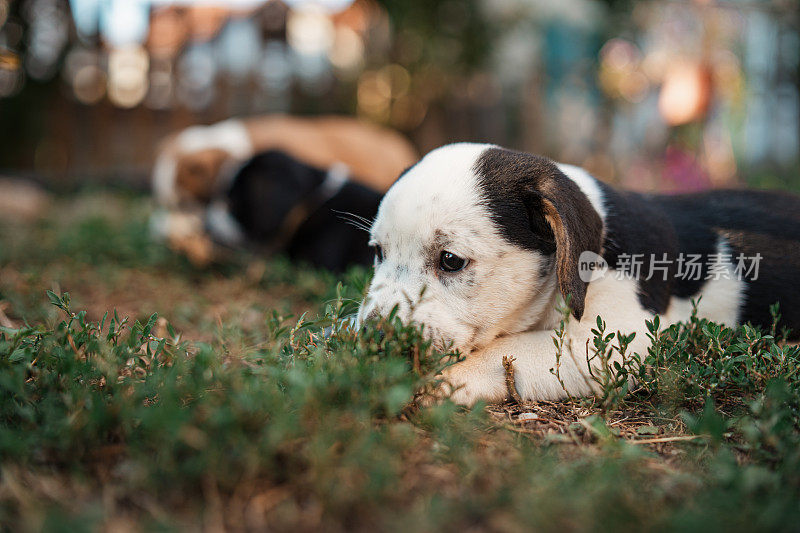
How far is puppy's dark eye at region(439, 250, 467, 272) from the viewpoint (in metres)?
2.48

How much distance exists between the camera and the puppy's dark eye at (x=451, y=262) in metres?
2.48

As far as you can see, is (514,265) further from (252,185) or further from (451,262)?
(252,185)

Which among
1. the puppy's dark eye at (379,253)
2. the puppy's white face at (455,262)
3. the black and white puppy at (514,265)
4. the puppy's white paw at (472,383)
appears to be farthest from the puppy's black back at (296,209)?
the puppy's white paw at (472,383)

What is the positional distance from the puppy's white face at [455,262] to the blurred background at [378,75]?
6.96 meters

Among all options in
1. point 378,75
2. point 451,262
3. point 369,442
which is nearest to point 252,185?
point 451,262

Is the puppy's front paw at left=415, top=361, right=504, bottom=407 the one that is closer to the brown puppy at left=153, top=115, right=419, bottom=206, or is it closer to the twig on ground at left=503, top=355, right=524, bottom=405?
the twig on ground at left=503, top=355, right=524, bottom=405

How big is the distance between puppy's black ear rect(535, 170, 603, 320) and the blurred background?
6.87m

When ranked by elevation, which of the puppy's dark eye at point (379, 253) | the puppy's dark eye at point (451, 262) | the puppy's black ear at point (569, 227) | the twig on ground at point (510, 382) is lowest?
the twig on ground at point (510, 382)

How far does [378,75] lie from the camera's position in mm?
10594

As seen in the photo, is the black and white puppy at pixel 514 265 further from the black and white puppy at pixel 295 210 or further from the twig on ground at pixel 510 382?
the black and white puppy at pixel 295 210

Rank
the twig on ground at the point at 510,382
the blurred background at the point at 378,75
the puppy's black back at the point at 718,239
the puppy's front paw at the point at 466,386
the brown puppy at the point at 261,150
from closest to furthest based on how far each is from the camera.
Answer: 1. the puppy's front paw at the point at 466,386
2. the twig on ground at the point at 510,382
3. the puppy's black back at the point at 718,239
4. the brown puppy at the point at 261,150
5. the blurred background at the point at 378,75

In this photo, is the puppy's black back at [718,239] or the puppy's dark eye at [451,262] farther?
the puppy's black back at [718,239]

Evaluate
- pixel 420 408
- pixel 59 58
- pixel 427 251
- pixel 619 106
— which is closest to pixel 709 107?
pixel 619 106

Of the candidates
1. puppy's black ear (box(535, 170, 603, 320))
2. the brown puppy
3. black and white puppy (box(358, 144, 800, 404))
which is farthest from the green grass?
the brown puppy
